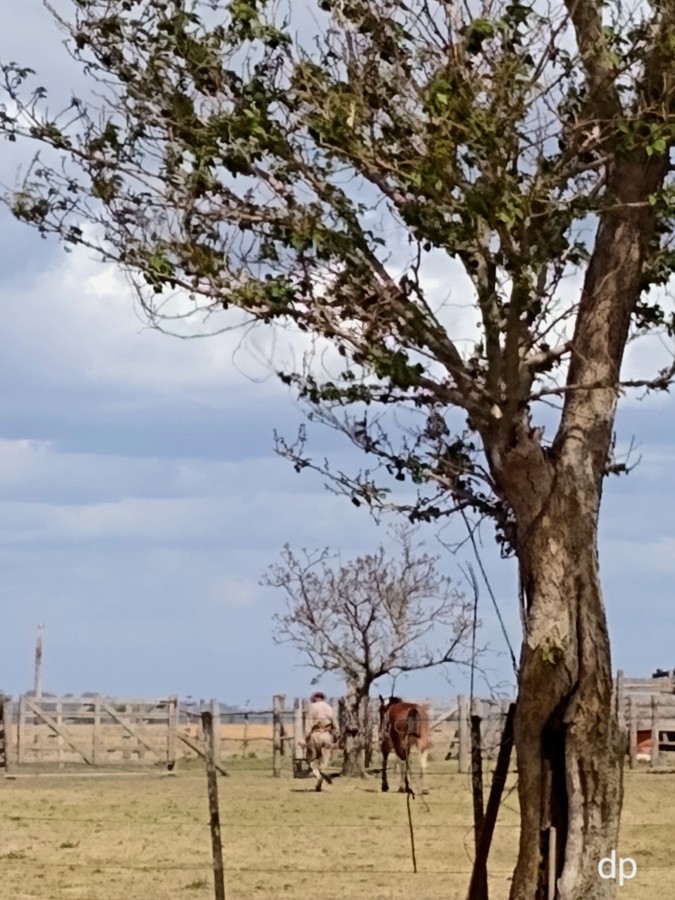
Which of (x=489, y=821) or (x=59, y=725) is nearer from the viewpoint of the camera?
(x=489, y=821)

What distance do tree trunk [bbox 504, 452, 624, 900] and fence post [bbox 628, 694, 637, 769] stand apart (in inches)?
1133

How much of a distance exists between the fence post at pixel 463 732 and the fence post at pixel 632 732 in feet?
12.2

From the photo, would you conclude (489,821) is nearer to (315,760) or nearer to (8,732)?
(315,760)

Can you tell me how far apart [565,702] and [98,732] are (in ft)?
94.9

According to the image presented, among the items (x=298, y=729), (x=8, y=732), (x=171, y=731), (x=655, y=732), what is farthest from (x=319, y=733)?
(x=655, y=732)

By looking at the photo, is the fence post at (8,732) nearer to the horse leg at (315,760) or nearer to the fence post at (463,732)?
the horse leg at (315,760)

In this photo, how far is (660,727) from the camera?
1634 inches

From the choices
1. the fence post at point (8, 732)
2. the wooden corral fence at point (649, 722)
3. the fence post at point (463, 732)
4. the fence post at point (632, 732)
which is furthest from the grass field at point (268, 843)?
the wooden corral fence at point (649, 722)

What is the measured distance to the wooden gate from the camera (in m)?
39.5

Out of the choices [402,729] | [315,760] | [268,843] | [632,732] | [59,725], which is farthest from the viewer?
[632,732]

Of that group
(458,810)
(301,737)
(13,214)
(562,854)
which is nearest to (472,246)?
(13,214)

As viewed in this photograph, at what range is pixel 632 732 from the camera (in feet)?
134

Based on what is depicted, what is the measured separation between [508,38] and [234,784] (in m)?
25.5

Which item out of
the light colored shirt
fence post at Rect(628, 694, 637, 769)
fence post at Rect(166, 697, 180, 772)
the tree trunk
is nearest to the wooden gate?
fence post at Rect(166, 697, 180, 772)
